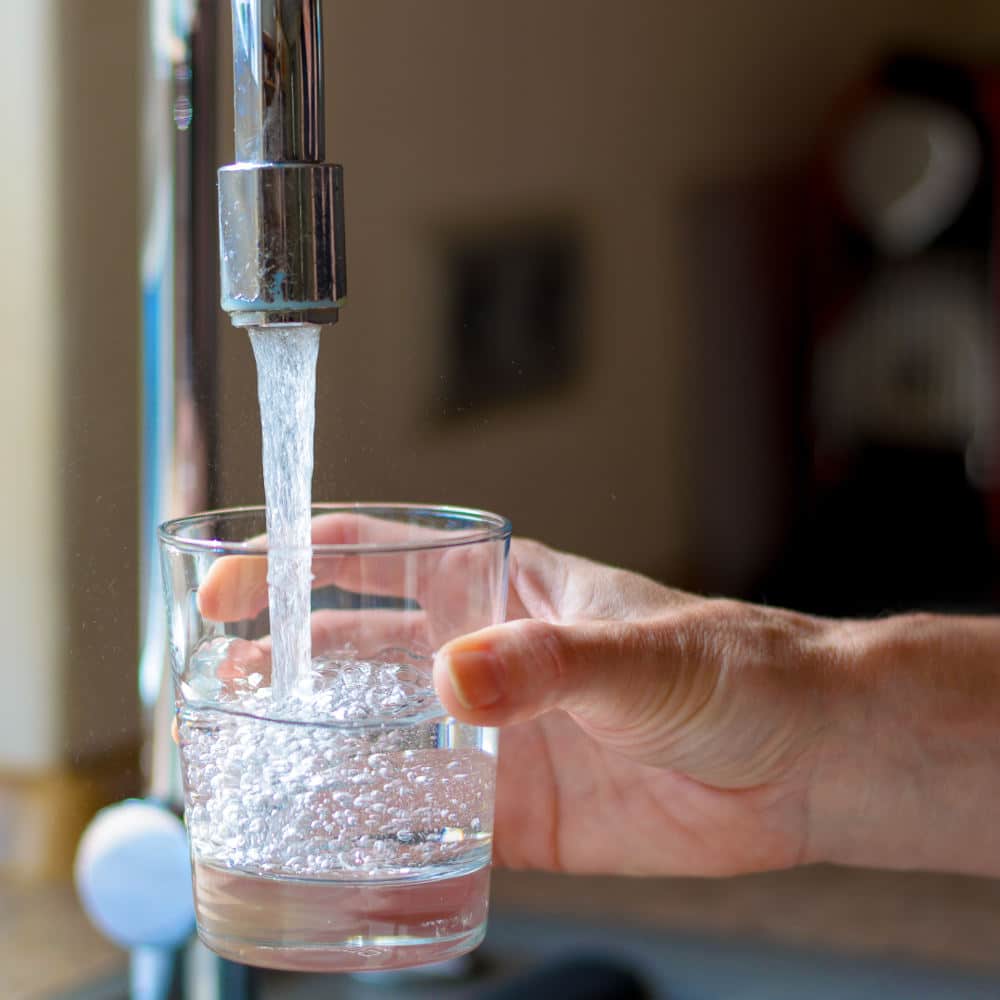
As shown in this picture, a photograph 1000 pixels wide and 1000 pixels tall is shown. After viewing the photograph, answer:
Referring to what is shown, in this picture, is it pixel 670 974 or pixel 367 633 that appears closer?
pixel 367 633

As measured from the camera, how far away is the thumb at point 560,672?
1.16ft

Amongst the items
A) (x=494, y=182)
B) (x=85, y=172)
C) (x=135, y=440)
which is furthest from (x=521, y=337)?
(x=135, y=440)

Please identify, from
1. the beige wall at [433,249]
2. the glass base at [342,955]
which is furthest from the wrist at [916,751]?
the glass base at [342,955]

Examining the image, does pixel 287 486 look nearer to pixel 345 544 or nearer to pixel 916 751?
pixel 345 544

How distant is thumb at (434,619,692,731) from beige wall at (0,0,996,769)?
0.07m

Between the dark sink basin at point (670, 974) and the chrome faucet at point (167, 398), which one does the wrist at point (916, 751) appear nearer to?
the chrome faucet at point (167, 398)

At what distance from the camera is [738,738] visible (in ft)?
1.69

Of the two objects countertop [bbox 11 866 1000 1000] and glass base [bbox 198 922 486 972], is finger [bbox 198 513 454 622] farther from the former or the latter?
countertop [bbox 11 866 1000 1000]

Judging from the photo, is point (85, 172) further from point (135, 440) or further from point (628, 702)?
point (628, 702)

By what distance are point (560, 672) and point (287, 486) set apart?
0.29ft

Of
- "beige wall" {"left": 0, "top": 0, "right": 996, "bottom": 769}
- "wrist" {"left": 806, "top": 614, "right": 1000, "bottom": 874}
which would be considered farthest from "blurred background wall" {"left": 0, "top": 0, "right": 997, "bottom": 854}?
"wrist" {"left": 806, "top": 614, "right": 1000, "bottom": 874}

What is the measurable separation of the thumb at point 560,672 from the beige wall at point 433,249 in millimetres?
75

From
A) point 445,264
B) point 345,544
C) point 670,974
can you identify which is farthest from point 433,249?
point 345,544

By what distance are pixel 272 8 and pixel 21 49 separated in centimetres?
121
